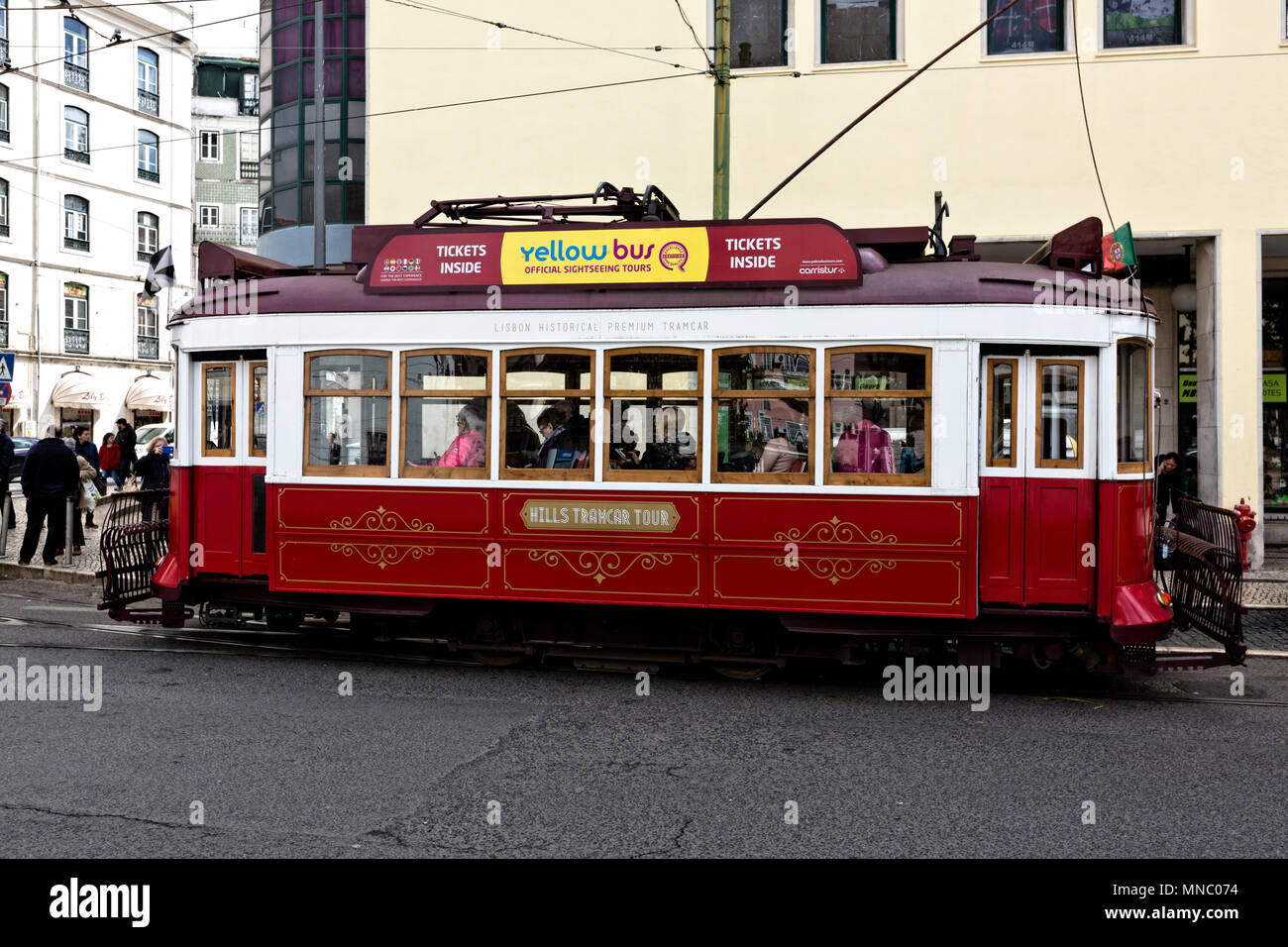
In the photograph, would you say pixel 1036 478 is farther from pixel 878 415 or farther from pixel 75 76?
pixel 75 76

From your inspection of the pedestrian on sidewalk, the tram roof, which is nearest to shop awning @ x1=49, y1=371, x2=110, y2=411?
the pedestrian on sidewalk

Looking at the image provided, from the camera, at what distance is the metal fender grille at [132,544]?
9.25 metres

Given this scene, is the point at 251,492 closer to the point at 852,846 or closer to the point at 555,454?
the point at 555,454

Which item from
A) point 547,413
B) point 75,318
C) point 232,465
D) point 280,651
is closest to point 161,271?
point 232,465

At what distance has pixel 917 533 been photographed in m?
7.66

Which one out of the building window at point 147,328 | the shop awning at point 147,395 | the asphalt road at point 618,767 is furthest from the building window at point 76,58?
the asphalt road at point 618,767

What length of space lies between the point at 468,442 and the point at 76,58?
38531 mm

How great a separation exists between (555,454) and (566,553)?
2.27ft

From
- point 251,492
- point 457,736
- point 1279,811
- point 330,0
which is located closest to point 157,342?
point 330,0

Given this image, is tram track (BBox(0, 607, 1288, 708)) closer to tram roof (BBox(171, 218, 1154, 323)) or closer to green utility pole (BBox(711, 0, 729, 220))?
tram roof (BBox(171, 218, 1154, 323))

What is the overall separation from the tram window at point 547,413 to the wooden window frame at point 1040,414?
2933 mm

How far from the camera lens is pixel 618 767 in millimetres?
5977

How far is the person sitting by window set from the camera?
8297mm

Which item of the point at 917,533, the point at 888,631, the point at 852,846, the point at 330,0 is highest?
the point at 330,0
